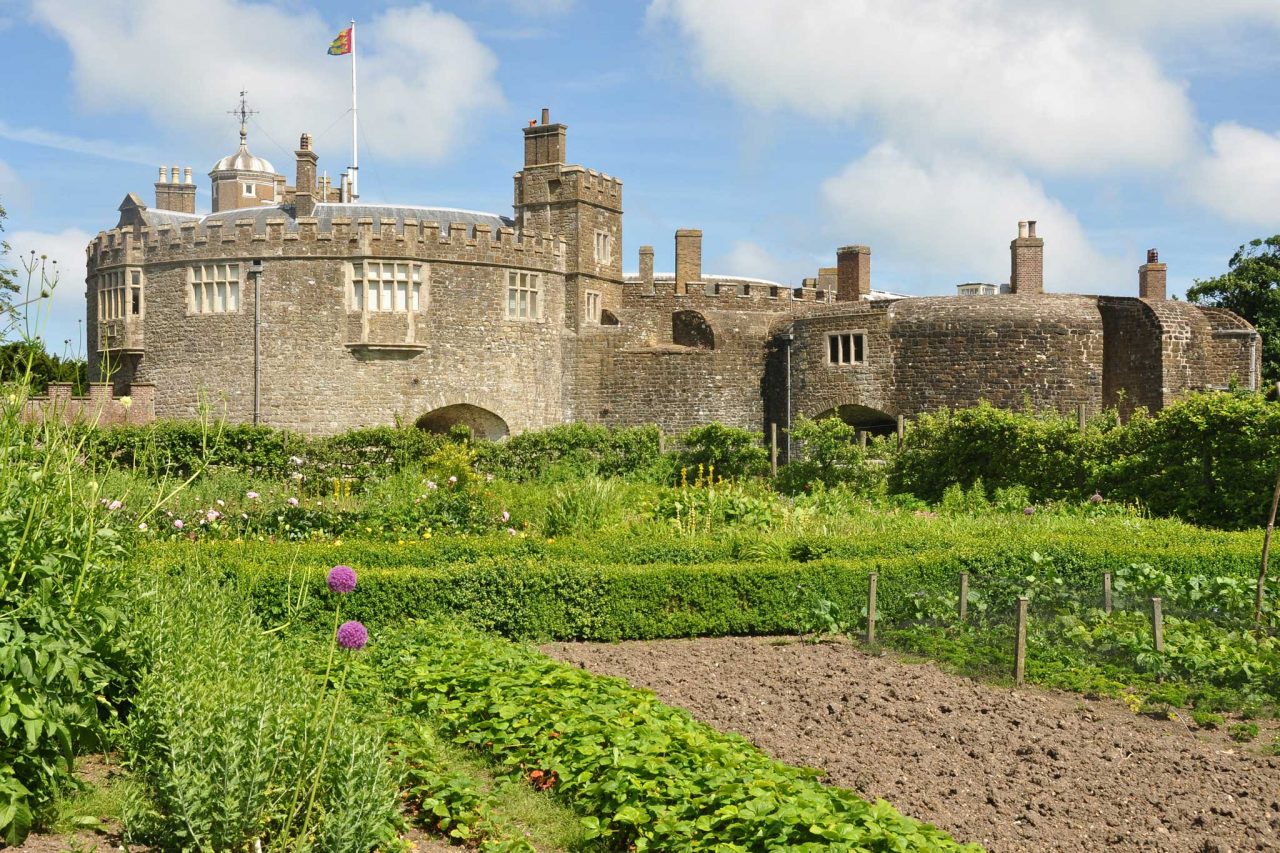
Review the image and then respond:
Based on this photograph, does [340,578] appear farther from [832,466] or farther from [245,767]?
[832,466]

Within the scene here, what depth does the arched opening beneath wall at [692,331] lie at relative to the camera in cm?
3341

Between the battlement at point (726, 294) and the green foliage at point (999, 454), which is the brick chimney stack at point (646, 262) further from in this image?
the green foliage at point (999, 454)

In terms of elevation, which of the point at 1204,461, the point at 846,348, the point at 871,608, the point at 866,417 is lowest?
the point at 871,608

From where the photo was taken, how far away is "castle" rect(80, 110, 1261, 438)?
29.4m

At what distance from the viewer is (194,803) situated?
19.8 ft

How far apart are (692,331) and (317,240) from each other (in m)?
10.1

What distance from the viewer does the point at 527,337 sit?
32375 mm

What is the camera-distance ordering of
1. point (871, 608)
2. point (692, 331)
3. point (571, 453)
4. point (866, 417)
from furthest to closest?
point (692, 331), point (866, 417), point (571, 453), point (871, 608)

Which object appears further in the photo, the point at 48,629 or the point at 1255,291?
the point at 1255,291

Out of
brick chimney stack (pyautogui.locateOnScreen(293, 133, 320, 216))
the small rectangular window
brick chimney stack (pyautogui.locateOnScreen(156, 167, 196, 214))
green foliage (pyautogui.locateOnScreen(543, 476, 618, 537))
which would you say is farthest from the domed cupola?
green foliage (pyautogui.locateOnScreen(543, 476, 618, 537))

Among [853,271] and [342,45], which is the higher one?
[342,45]

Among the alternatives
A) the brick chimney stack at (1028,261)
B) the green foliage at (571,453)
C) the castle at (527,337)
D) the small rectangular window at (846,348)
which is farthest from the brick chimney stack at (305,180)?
the brick chimney stack at (1028,261)

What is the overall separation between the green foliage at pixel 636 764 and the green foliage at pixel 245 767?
46.4 inches

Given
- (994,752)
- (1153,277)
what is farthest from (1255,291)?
(994,752)
